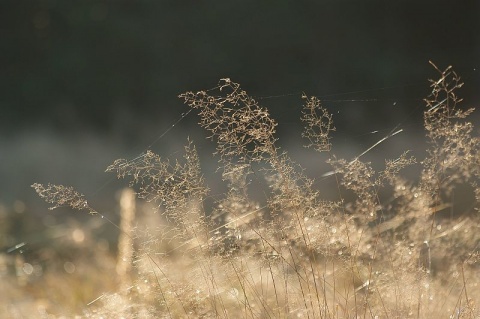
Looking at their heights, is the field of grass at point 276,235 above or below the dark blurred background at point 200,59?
below

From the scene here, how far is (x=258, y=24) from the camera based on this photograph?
11.2 m

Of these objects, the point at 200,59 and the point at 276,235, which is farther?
the point at 200,59

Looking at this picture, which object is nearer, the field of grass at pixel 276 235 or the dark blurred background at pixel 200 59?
the field of grass at pixel 276 235

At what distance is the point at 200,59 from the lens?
36.2 feet

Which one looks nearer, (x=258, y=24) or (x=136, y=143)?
(x=136, y=143)

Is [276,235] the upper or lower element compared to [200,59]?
lower

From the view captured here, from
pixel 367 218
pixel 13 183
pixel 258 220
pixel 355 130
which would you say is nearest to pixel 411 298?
pixel 367 218

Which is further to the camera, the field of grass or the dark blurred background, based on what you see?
the dark blurred background

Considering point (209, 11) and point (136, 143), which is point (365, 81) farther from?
point (136, 143)

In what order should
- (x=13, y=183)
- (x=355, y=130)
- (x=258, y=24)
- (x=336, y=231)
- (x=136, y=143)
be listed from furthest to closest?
(x=258, y=24)
(x=136, y=143)
(x=355, y=130)
(x=13, y=183)
(x=336, y=231)

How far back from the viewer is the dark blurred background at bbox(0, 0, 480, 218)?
1062 centimetres

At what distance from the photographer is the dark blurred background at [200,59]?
34.8 ft

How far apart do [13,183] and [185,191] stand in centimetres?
589

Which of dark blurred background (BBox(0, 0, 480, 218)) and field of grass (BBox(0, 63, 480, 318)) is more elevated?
dark blurred background (BBox(0, 0, 480, 218))
